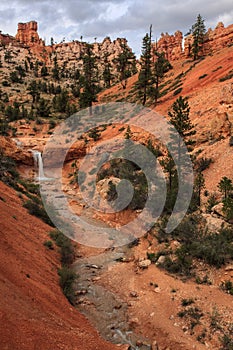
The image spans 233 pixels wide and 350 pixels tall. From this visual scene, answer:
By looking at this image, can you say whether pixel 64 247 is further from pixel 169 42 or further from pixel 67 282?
pixel 169 42

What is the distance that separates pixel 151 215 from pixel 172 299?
8.80 m

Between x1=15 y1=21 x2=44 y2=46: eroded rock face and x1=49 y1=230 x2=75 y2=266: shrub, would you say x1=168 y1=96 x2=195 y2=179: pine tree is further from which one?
x1=15 y1=21 x2=44 y2=46: eroded rock face

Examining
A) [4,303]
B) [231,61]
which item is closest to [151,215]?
[4,303]

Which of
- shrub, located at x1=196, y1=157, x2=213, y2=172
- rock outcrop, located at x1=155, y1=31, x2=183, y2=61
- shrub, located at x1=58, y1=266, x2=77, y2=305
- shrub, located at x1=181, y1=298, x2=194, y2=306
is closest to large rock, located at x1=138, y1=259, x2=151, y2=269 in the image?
shrub, located at x1=181, y1=298, x2=194, y2=306

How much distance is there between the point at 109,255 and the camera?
18.6 metres

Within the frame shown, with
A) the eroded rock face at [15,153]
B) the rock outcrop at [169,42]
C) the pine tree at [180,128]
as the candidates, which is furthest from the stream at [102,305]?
the rock outcrop at [169,42]

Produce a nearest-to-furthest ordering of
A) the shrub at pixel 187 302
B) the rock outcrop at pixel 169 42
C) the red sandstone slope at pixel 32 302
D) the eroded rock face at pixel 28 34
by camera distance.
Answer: the red sandstone slope at pixel 32 302, the shrub at pixel 187 302, the rock outcrop at pixel 169 42, the eroded rock face at pixel 28 34

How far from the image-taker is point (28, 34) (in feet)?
424

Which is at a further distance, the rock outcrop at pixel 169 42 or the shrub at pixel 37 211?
the rock outcrop at pixel 169 42

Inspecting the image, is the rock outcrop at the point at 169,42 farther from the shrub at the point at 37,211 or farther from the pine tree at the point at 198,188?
the shrub at the point at 37,211

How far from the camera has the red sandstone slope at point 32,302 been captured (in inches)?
302

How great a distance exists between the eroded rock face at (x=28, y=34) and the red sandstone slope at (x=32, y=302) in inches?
5148

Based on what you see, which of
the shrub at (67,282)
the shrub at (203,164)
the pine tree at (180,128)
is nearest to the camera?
the shrub at (67,282)

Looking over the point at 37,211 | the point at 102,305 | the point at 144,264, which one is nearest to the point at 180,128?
the point at 144,264
